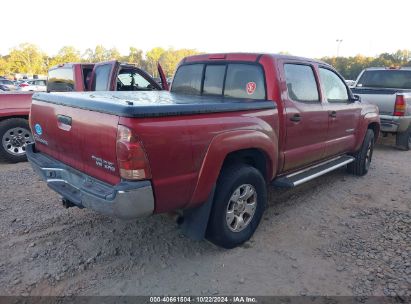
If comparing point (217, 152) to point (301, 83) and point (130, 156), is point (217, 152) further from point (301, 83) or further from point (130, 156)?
point (301, 83)

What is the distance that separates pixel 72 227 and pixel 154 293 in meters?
1.49

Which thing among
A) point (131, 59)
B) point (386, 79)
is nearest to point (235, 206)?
point (386, 79)

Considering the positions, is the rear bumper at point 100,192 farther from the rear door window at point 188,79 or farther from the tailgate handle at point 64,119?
the rear door window at point 188,79

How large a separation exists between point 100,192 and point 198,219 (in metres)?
0.92

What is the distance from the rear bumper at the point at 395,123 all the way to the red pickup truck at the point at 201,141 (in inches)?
147

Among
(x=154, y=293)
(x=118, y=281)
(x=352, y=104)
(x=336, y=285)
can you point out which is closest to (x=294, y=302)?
(x=336, y=285)

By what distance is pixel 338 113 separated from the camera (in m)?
4.77

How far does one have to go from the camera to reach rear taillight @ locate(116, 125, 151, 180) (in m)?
2.38

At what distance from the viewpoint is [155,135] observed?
96.7 inches

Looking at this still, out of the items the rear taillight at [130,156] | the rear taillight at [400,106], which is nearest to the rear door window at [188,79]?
the rear taillight at [130,156]

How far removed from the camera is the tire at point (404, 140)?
815 cm

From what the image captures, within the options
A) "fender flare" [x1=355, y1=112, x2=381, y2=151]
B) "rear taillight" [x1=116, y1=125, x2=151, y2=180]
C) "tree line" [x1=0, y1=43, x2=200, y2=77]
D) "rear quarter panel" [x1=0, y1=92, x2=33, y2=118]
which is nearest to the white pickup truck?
"fender flare" [x1=355, y1=112, x2=381, y2=151]

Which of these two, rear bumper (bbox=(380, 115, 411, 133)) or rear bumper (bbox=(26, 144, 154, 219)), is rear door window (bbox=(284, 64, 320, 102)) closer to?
rear bumper (bbox=(26, 144, 154, 219))

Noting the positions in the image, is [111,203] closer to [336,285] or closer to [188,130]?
[188,130]
